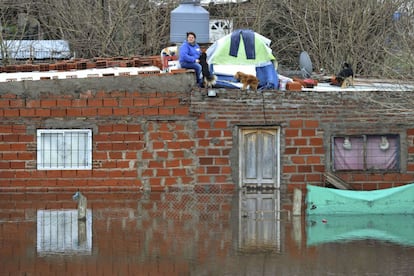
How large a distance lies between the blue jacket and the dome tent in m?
0.62

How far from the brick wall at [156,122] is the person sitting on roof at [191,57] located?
0.33m

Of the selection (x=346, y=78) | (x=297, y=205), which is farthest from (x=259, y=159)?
(x=297, y=205)

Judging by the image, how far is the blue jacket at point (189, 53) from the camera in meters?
21.9

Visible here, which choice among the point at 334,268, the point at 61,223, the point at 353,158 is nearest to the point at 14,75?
the point at 61,223

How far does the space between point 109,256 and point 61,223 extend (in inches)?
119

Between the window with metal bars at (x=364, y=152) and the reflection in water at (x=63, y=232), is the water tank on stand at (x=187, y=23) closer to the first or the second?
the window with metal bars at (x=364, y=152)

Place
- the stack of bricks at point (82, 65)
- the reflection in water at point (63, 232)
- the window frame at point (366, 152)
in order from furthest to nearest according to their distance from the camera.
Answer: the stack of bricks at point (82, 65) < the window frame at point (366, 152) < the reflection in water at point (63, 232)

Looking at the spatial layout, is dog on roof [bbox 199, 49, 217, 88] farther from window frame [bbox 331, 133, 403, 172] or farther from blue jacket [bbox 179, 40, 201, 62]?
window frame [bbox 331, 133, 403, 172]

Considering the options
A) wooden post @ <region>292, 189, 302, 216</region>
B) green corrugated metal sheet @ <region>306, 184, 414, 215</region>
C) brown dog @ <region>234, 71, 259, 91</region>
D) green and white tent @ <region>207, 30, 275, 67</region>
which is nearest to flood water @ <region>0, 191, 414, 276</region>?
wooden post @ <region>292, 189, 302, 216</region>

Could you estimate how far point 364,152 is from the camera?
22.3 meters

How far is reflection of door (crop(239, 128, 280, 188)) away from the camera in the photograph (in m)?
22.2

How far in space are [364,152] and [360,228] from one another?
4.46 metres

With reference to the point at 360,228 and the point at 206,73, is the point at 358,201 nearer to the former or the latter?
the point at 360,228

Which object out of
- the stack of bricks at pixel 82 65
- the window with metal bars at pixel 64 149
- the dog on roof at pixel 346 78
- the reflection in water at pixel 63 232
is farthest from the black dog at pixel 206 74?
the reflection in water at pixel 63 232
